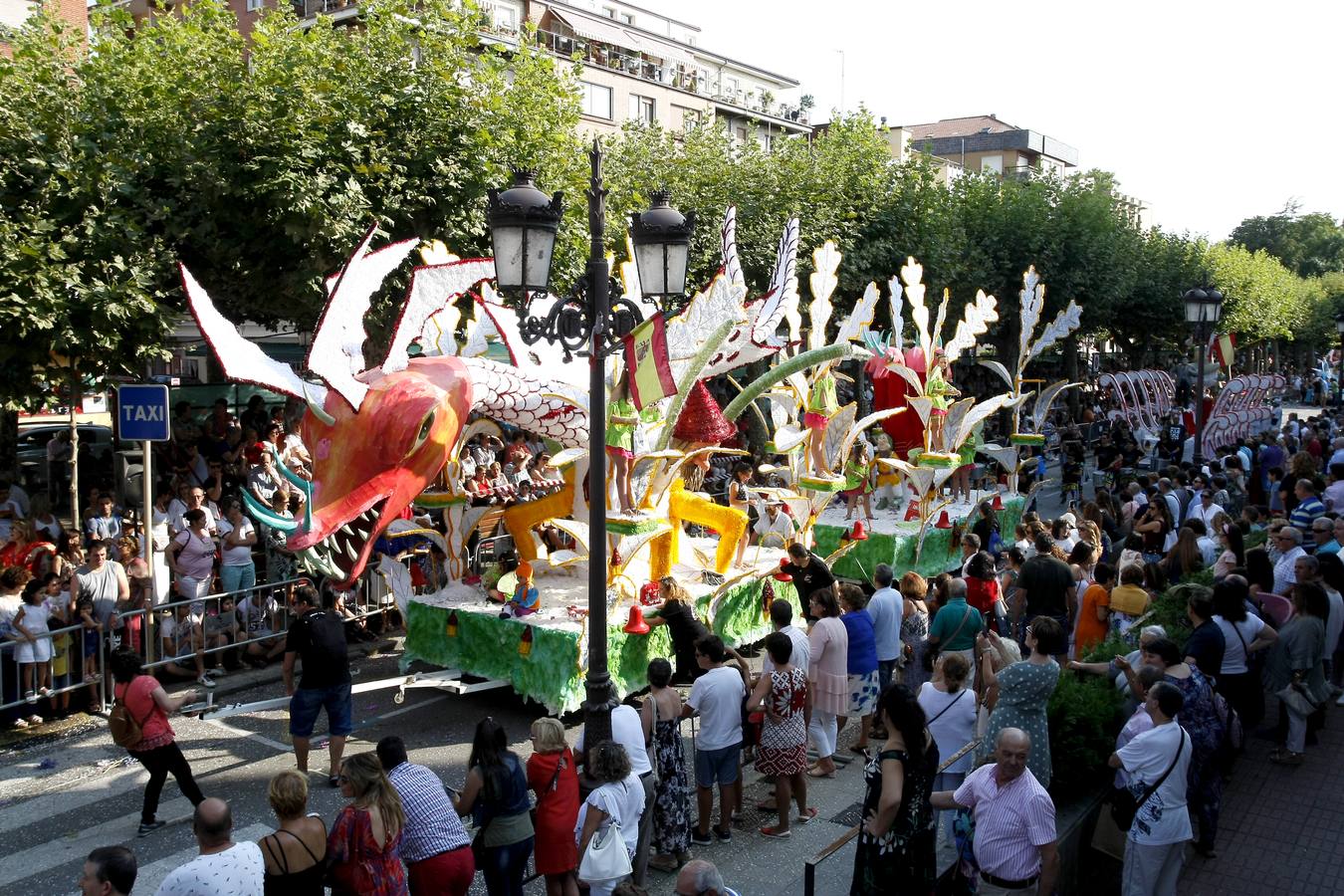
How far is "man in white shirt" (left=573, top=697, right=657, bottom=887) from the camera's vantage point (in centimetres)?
567

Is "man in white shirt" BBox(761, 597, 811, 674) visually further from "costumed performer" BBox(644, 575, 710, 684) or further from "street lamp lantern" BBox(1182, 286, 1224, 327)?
"street lamp lantern" BBox(1182, 286, 1224, 327)

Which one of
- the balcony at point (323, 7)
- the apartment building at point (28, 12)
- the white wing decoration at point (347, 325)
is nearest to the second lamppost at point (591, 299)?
the white wing decoration at point (347, 325)

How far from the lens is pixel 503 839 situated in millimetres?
5137

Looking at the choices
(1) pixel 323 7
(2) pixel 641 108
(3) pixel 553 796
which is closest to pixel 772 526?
(3) pixel 553 796

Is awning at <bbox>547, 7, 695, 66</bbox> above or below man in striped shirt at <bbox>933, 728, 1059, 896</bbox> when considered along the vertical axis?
above

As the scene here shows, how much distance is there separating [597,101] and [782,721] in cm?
3148

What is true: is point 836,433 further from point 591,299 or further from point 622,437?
point 591,299

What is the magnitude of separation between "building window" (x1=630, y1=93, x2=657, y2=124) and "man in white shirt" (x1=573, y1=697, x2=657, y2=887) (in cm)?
3272

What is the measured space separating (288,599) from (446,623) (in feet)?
7.02

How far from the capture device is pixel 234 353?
744 centimetres

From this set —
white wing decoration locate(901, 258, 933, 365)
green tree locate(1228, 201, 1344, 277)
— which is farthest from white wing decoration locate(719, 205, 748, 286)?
green tree locate(1228, 201, 1344, 277)

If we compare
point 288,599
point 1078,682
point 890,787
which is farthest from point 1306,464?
point 288,599

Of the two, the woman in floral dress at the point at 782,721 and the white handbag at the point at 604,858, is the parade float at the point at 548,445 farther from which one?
the white handbag at the point at 604,858

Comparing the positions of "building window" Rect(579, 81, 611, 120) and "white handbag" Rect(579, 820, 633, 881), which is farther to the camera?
"building window" Rect(579, 81, 611, 120)
